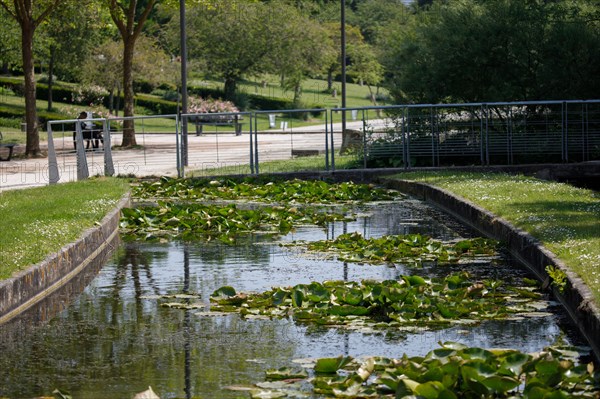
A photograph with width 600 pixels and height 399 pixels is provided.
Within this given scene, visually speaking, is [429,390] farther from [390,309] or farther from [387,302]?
[387,302]

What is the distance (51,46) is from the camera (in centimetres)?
6350

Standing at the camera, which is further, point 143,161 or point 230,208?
point 143,161

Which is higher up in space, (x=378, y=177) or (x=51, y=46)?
(x=51, y=46)

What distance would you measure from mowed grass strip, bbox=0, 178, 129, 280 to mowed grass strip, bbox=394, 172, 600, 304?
214 inches

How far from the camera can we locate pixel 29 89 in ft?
123

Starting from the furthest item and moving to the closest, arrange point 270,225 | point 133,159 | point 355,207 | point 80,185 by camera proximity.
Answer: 1. point 133,159
2. point 80,185
3. point 355,207
4. point 270,225

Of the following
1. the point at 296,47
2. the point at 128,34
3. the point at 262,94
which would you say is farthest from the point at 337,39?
the point at 128,34

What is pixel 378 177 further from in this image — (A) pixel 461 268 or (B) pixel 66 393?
(B) pixel 66 393

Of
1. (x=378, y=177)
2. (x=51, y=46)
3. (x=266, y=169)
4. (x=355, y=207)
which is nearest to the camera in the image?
(x=355, y=207)

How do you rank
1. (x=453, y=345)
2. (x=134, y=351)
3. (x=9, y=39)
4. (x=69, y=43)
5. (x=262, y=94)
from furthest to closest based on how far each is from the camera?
(x=262, y=94) → (x=69, y=43) → (x=9, y=39) → (x=134, y=351) → (x=453, y=345)

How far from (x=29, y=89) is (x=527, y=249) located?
2658 centimetres

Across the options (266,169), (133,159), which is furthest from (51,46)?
(266,169)

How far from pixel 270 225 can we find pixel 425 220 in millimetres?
2523

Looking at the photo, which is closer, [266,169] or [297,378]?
[297,378]
